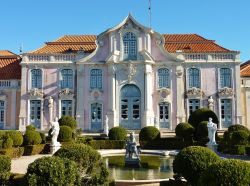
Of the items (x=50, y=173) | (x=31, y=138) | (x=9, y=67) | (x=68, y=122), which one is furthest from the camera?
(x=9, y=67)

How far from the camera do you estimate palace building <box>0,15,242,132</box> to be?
104ft

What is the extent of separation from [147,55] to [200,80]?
561 cm

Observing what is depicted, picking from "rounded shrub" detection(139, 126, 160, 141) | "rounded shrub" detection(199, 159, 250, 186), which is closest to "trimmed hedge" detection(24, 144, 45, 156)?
"rounded shrub" detection(139, 126, 160, 141)

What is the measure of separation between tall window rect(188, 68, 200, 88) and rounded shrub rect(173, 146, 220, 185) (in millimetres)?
22696

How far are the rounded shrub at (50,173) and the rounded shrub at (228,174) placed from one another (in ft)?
11.1

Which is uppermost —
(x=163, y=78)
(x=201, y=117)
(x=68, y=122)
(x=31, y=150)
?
(x=163, y=78)

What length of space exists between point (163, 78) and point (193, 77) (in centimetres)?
288

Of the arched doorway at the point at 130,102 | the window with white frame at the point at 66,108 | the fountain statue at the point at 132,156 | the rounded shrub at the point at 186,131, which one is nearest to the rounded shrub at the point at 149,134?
the rounded shrub at the point at 186,131

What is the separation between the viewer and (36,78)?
32656mm

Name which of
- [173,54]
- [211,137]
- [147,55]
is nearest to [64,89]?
[147,55]

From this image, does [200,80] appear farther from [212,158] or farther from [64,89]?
[212,158]

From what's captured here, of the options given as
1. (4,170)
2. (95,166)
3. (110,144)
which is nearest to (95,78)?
(110,144)

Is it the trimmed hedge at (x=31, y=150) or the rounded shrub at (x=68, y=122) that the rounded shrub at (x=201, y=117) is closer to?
the rounded shrub at (x=68, y=122)

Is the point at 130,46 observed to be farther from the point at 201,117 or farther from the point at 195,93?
the point at 201,117
